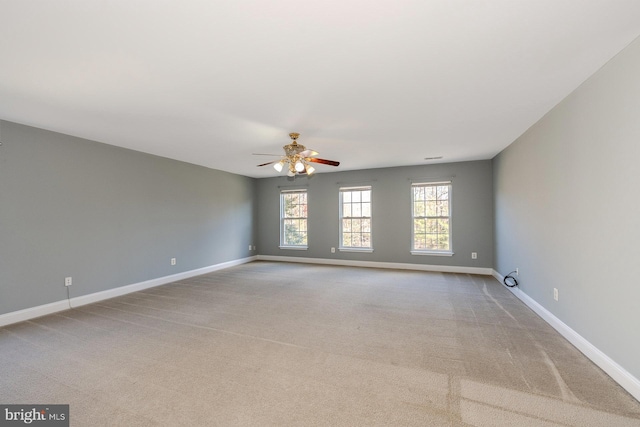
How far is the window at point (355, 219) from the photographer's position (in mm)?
6402

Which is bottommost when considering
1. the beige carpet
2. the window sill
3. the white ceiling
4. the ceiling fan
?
the beige carpet

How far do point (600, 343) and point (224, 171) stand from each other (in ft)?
21.6

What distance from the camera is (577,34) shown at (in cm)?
168

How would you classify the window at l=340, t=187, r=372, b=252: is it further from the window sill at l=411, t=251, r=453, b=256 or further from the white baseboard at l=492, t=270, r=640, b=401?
the white baseboard at l=492, t=270, r=640, b=401

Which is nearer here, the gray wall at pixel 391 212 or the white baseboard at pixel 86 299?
the white baseboard at pixel 86 299

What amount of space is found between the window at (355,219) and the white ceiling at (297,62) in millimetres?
3065

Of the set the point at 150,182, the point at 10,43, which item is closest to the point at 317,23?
the point at 10,43

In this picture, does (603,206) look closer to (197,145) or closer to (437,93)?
(437,93)

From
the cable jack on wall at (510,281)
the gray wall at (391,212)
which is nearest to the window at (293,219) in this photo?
the gray wall at (391,212)

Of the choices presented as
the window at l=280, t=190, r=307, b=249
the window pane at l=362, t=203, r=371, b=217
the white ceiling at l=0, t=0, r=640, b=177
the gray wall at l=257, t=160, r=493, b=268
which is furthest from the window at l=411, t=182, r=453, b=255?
the window at l=280, t=190, r=307, b=249

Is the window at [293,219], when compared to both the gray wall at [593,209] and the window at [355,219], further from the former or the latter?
the gray wall at [593,209]

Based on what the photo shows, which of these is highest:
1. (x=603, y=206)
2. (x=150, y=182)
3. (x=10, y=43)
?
(x=10, y=43)

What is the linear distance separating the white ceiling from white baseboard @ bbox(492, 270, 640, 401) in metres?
2.28

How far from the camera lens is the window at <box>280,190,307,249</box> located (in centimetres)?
710
